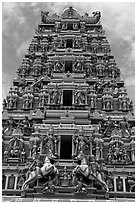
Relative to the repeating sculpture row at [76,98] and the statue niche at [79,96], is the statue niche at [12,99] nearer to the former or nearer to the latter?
the repeating sculpture row at [76,98]

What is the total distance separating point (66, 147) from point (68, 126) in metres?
0.96

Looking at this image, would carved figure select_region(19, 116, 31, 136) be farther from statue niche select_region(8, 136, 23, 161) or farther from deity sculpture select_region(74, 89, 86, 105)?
deity sculpture select_region(74, 89, 86, 105)

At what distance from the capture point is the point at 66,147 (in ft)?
54.2

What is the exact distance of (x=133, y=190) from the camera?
14250 millimetres

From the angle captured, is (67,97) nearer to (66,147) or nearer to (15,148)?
(66,147)

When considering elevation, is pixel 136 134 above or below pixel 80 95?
below

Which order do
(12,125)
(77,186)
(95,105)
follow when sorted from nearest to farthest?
(77,186), (12,125), (95,105)

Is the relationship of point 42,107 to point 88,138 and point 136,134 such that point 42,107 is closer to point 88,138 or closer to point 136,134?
point 88,138

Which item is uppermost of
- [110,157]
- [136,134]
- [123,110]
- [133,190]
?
[123,110]

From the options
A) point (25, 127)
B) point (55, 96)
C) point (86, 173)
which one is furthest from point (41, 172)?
point (55, 96)

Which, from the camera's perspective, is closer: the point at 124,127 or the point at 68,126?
the point at 68,126

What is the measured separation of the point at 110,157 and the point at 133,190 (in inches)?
70.1

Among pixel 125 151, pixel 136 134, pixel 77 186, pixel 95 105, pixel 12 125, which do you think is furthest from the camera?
pixel 95 105

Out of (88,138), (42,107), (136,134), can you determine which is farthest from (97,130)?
(42,107)
